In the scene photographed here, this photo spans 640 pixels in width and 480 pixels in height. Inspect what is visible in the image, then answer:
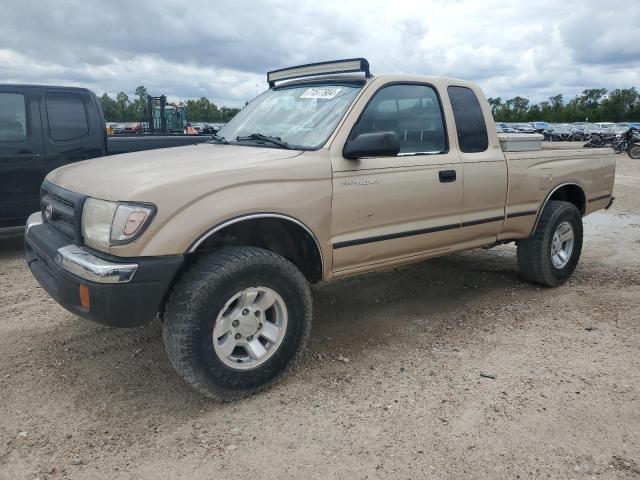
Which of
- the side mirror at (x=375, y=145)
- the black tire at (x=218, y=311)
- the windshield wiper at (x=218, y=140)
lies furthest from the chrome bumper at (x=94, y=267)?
the windshield wiper at (x=218, y=140)

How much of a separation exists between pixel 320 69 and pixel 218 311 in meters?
2.15

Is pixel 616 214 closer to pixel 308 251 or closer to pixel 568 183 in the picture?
pixel 568 183

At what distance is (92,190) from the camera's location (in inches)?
115

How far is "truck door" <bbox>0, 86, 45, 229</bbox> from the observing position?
6.03 m

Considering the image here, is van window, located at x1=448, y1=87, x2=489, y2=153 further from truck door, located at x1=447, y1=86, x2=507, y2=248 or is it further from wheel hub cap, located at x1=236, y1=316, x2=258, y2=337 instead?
wheel hub cap, located at x1=236, y1=316, x2=258, y2=337

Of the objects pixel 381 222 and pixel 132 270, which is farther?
pixel 381 222

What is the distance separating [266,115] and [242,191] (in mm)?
1294

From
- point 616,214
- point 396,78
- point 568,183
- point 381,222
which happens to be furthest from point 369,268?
point 616,214

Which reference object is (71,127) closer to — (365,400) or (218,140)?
(218,140)

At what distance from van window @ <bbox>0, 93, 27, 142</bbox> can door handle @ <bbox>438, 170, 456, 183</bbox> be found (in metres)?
4.85

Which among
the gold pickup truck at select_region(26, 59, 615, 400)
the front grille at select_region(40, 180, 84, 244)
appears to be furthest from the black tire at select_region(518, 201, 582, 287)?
the front grille at select_region(40, 180, 84, 244)

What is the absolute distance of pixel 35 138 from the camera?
619 cm

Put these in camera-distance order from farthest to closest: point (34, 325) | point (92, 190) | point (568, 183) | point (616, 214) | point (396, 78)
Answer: point (616, 214) < point (568, 183) < point (34, 325) < point (396, 78) < point (92, 190)

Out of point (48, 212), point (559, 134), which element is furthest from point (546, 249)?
point (559, 134)
